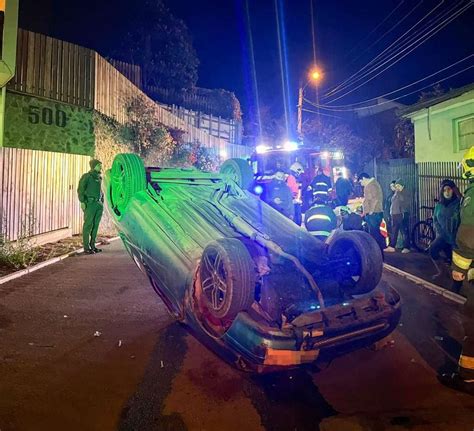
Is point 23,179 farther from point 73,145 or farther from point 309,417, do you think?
point 309,417

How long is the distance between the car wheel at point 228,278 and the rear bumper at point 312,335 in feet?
0.45

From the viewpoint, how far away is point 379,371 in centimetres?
373

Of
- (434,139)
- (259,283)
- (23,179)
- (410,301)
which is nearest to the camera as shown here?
(259,283)

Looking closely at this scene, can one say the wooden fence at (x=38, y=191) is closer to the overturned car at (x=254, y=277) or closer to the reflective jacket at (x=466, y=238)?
the overturned car at (x=254, y=277)

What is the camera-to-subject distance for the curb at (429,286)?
19.1 ft

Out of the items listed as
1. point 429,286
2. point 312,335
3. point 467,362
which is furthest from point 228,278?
point 429,286

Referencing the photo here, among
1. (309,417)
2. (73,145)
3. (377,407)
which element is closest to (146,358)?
(309,417)

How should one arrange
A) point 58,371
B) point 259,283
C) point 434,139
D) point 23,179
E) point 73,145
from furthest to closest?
point 434,139 → point 73,145 → point 23,179 → point 58,371 → point 259,283

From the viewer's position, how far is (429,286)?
6.54 meters

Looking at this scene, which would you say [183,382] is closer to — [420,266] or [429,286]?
[429,286]

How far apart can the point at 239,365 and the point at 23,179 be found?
8.07 m

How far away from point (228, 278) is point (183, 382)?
44.1 inches

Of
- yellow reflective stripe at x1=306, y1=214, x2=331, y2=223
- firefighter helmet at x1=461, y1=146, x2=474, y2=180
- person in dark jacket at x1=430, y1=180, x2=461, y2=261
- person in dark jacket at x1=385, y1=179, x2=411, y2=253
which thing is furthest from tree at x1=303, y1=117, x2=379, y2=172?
firefighter helmet at x1=461, y1=146, x2=474, y2=180

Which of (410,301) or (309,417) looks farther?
(410,301)
